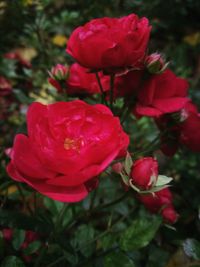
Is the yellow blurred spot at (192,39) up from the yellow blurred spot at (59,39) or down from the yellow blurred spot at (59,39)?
down

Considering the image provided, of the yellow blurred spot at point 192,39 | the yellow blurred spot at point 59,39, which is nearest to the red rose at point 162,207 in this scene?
the yellow blurred spot at point 59,39

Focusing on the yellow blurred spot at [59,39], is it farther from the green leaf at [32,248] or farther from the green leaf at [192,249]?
the green leaf at [192,249]

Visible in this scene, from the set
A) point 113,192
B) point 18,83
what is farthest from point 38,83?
point 113,192

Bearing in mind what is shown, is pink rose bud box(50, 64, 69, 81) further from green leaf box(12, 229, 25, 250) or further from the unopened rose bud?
green leaf box(12, 229, 25, 250)

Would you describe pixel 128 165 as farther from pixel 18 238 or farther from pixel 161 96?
pixel 18 238

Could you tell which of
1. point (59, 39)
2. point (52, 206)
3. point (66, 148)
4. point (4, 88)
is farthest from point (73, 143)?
point (59, 39)

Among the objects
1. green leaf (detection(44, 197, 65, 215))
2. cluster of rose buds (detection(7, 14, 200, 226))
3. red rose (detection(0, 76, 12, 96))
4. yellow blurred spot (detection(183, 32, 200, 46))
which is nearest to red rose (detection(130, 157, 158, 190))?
cluster of rose buds (detection(7, 14, 200, 226))
